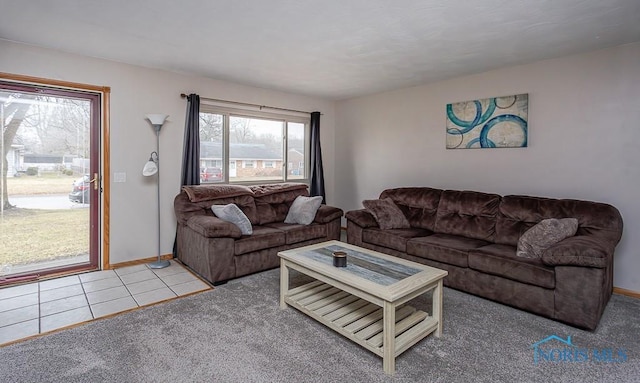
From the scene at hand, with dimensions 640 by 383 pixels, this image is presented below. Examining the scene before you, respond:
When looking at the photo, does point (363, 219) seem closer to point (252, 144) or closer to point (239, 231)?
point (239, 231)

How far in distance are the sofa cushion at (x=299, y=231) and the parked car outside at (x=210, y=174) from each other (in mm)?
1109

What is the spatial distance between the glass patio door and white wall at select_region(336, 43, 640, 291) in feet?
13.5

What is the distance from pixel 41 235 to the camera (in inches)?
146

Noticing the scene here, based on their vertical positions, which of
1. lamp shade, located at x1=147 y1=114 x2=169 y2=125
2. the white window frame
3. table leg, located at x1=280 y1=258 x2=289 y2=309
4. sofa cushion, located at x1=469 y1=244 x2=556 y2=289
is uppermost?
lamp shade, located at x1=147 y1=114 x2=169 y2=125

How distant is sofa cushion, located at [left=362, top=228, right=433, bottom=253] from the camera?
3802 mm

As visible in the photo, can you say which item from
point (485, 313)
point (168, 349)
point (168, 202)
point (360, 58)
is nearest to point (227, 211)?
point (168, 202)

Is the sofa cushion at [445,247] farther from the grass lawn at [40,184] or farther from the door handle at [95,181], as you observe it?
the grass lawn at [40,184]

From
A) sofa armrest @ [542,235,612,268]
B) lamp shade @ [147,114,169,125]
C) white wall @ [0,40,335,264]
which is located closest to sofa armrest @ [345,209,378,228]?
sofa armrest @ [542,235,612,268]

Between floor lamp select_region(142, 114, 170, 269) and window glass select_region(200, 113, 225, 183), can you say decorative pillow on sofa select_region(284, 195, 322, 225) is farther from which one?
floor lamp select_region(142, 114, 170, 269)

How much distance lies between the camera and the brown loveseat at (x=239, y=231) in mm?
3479

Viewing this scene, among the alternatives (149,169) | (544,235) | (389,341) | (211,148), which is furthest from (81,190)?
(544,235)

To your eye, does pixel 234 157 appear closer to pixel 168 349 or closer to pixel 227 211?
pixel 227 211

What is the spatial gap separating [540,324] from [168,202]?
4175 mm

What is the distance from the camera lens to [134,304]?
118 inches
